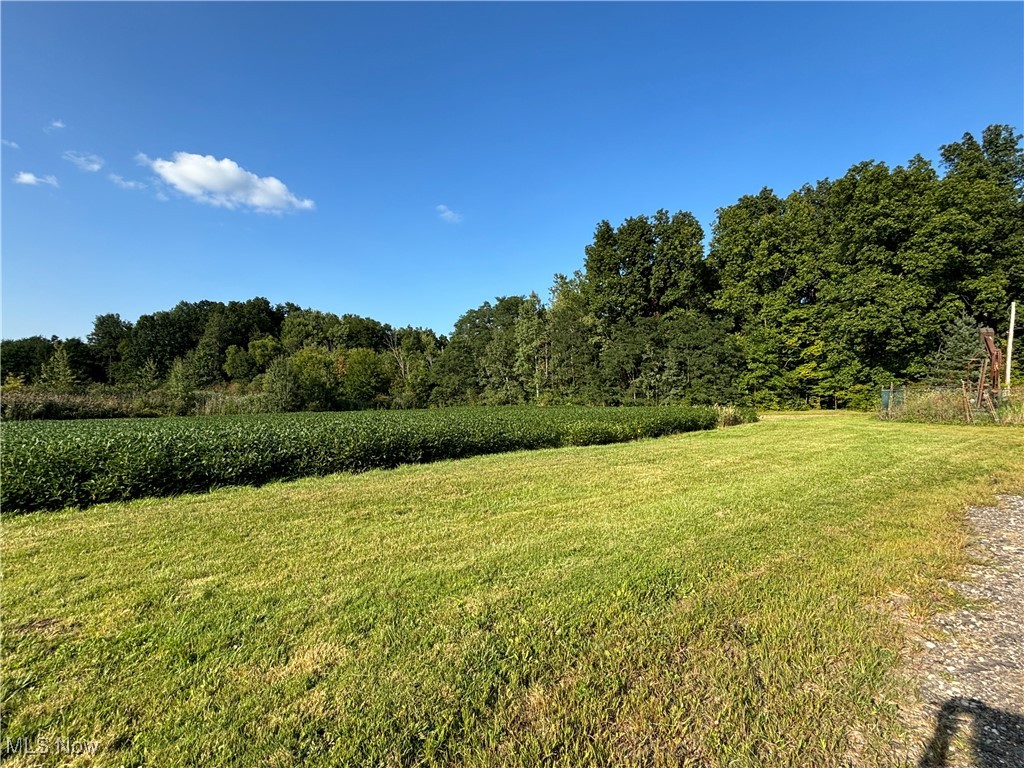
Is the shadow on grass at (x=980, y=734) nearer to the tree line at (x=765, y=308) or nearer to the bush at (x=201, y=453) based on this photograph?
the bush at (x=201, y=453)

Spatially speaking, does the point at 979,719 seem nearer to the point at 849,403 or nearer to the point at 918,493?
the point at 918,493

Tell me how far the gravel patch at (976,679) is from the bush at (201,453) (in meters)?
8.67

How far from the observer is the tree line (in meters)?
26.6

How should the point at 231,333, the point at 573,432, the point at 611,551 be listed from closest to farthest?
1. the point at 611,551
2. the point at 573,432
3. the point at 231,333

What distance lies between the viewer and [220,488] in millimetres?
7398

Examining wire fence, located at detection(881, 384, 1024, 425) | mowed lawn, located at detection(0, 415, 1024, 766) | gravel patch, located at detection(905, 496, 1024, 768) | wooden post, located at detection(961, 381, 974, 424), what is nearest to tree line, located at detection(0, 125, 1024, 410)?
wire fence, located at detection(881, 384, 1024, 425)

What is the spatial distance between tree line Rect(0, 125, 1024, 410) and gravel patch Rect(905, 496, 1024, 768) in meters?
28.6

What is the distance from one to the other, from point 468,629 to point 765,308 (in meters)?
34.2

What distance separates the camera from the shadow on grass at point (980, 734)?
1860mm

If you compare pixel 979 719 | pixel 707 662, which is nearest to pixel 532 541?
pixel 707 662

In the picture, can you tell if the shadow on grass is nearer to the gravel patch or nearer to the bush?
the gravel patch

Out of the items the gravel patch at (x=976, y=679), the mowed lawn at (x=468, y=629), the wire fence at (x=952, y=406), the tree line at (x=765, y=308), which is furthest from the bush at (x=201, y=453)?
the tree line at (x=765, y=308)

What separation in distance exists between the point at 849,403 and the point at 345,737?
34656mm

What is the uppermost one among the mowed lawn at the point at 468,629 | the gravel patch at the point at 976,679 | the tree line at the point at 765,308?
the tree line at the point at 765,308
